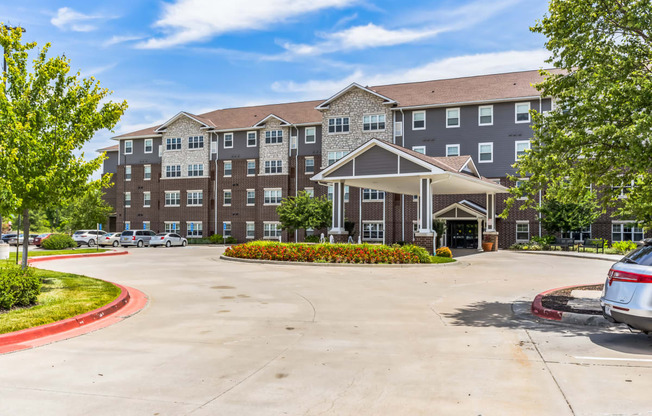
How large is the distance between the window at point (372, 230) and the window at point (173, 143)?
22.1 metres

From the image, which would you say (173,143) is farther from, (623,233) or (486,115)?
(623,233)

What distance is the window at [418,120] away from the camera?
147ft

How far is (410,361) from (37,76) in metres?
11.5

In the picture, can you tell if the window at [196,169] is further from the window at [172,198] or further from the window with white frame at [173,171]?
the window at [172,198]

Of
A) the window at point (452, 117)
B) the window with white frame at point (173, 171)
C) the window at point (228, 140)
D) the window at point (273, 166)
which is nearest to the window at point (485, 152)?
the window at point (452, 117)

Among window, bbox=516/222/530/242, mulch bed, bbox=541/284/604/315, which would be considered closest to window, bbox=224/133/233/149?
window, bbox=516/222/530/242

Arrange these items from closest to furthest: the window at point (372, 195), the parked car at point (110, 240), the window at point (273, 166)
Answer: the window at point (372, 195), the parked car at point (110, 240), the window at point (273, 166)

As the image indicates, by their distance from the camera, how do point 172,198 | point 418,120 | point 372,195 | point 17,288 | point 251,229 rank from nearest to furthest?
point 17,288 → point 418,120 → point 372,195 → point 251,229 → point 172,198

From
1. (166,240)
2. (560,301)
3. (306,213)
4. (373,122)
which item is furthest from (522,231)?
(560,301)

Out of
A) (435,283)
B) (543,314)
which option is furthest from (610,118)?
(435,283)

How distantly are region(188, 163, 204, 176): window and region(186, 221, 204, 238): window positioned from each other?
4.98m

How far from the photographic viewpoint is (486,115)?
141 ft

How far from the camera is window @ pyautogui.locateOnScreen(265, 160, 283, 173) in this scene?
5081 centimetres

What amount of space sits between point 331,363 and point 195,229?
49153mm
